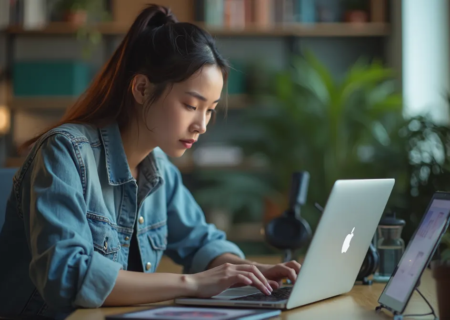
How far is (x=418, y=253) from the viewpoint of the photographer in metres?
1.05

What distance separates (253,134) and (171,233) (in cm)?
268

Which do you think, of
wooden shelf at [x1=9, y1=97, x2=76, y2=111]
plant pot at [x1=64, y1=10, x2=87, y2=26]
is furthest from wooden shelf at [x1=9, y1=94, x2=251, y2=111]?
plant pot at [x1=64, y1=10, x2=87, y2=26]

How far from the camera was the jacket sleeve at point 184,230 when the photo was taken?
1.70 m

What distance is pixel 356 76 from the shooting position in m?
3.65

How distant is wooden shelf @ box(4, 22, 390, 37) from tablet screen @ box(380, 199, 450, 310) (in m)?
3.20

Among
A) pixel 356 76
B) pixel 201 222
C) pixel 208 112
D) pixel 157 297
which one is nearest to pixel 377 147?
pixel 356 76

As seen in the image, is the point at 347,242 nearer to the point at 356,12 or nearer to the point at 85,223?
the point at 85,223

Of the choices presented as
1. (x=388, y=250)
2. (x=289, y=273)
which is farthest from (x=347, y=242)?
(x=388, y=250)

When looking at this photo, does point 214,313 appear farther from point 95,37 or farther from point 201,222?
point 95,37

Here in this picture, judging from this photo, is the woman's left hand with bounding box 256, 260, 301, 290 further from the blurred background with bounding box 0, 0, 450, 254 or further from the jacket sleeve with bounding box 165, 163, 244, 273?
the blurred background with bounding box 0, 0, 450, 254

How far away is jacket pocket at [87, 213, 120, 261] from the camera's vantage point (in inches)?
52.0

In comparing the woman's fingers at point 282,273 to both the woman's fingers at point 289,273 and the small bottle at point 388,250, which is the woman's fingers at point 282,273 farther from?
the small bottle at point 388,250

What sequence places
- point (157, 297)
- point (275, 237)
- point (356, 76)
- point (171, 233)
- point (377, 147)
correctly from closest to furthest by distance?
point (157, 297)
point (275, 237)
point (171, 233)
point (377, 147)
point (356, 76)

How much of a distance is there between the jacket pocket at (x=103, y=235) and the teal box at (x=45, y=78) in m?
2.86
